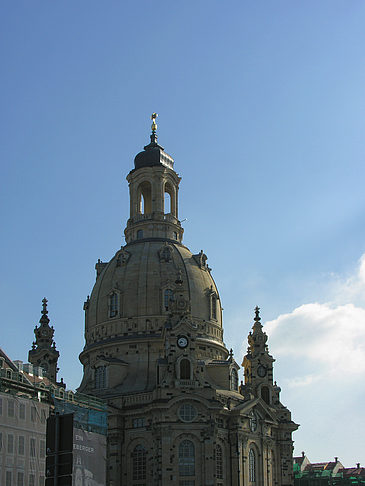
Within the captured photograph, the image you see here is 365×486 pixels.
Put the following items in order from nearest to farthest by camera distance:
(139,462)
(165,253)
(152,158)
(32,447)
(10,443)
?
(10,443)
(32,447)
(139,462)
(165,253)
(152,158)

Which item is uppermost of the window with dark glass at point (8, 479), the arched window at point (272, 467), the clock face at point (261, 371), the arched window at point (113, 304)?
the arched window at point (113, 304)

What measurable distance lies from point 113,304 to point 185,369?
14981mm

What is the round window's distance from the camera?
3127 inches

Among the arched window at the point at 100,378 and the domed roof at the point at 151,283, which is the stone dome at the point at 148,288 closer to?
the domed roof at the point at 151,283

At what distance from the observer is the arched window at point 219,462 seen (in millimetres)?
80363

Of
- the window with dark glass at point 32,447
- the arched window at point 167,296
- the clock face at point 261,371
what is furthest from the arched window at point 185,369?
the window with dark glass at point 32,447

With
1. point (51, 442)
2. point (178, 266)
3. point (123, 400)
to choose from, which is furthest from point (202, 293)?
point (51, 442)

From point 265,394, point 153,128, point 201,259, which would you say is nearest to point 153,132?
point 153,128

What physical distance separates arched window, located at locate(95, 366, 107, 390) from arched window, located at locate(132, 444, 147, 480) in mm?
8809

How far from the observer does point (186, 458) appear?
259 feet

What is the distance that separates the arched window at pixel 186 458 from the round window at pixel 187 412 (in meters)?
2.35

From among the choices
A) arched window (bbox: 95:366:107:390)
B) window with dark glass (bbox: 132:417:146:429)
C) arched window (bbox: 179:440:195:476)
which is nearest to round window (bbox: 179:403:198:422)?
arched window (bbox: 179:440:195:476)

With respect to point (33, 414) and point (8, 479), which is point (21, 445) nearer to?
point (33, 414)

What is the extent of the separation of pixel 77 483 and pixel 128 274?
34.8 metres
